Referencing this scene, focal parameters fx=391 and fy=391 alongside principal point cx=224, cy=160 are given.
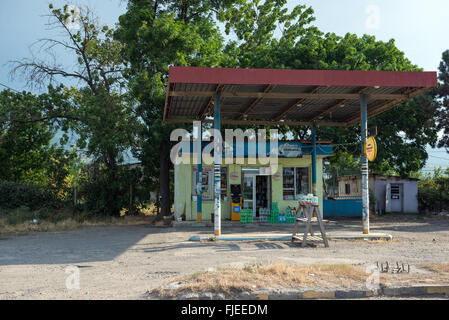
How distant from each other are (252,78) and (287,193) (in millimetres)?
8514

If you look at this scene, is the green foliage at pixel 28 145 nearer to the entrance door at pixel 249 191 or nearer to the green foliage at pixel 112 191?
the green foliage at pixel 112 191

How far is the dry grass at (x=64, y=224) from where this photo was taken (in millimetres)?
16484

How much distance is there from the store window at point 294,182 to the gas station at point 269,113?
49mm

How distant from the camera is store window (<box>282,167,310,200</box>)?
19109 mm

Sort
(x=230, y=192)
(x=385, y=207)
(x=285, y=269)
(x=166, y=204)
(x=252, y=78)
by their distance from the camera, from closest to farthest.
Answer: (x=285, y=269)
(x=252, y=78)
(x=230, y=192)
(x=166, y=204)
(x=385, y=207)

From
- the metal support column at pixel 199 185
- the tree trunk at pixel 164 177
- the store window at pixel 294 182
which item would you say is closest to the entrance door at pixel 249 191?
the store window at pixel 294 182

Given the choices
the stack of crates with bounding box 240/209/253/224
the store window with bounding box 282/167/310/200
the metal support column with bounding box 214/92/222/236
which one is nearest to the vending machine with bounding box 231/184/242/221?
the stack of crates with bounding box 240/209/253/224

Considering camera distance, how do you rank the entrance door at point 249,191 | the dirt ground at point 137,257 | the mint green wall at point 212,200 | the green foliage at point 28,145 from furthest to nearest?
the green foliage at point 28,145
the entrance door at point 249,191
the mint green wall at point 212,200
the dirt ground at point 137,257

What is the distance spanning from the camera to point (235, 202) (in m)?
18.2

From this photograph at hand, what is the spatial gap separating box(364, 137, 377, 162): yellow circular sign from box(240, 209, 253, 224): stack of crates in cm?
638
